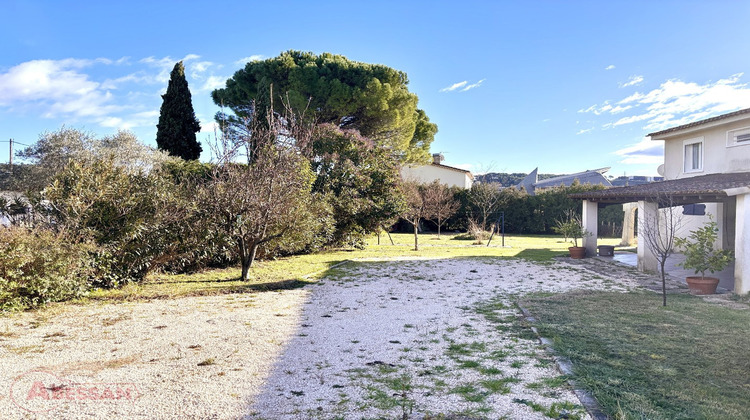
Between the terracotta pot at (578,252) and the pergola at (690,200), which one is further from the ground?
the pergola at (690,200)

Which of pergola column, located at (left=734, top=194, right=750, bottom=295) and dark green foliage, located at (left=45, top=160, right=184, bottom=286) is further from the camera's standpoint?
pergola column, located at (left=734, top=194, right=750, bottom=295)

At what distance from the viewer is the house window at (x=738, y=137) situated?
1402cm

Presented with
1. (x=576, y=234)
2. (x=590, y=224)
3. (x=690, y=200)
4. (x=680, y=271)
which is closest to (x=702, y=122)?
(x=690, y=200)

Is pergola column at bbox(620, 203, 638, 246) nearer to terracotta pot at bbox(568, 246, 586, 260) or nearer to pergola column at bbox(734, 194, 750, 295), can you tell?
terracotta pot at bbox(568, 246, 586, 260)

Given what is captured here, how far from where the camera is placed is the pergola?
27.6 ft

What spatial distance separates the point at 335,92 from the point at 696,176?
56.0 feet

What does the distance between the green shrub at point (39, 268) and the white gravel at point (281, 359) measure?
0.35 meters

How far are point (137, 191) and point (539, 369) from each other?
8278 millimetres

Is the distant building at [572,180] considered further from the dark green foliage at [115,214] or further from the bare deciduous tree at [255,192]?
the dark green foliage at [115,214]

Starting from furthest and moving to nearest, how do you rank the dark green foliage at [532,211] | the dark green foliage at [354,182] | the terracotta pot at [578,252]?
1. the dark green foliage at [532,211]
2. the dark green foliage at [354,182]
3. the terracotta pot at [578,252]

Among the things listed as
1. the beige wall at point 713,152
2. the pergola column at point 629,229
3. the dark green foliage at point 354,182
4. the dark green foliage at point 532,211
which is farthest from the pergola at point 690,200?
the dark green foliage at point 532,211

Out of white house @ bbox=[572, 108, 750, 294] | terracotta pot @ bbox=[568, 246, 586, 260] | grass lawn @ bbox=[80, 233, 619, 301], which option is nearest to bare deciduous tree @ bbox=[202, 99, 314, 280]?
grass lawn @ bbox=[80, 233, 619, 301]

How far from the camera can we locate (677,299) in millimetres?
8250

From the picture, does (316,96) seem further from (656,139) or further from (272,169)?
(656,139)
